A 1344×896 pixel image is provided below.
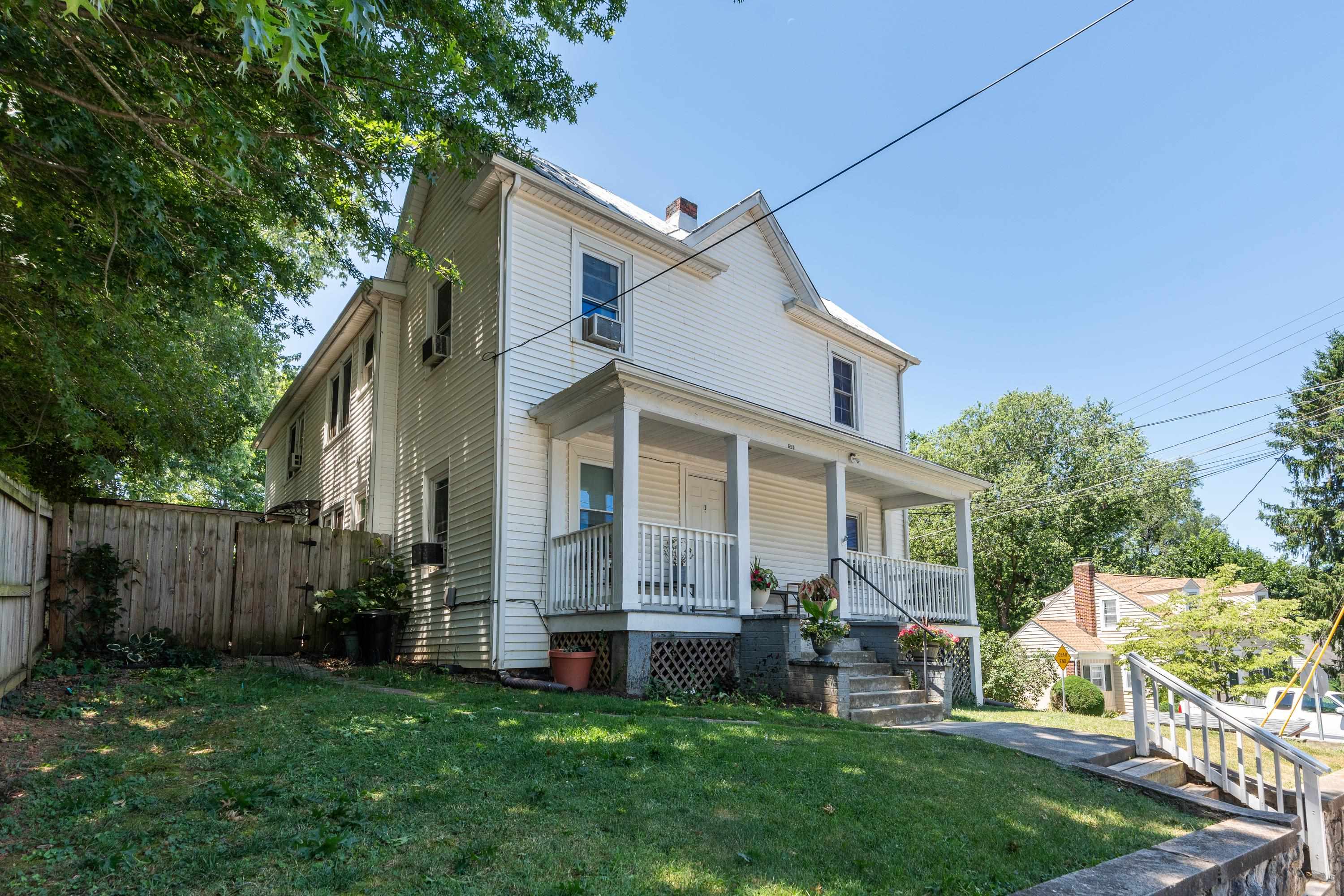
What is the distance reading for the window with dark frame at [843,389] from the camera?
15797 millimetres

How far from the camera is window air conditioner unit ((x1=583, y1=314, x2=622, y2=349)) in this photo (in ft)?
38.0

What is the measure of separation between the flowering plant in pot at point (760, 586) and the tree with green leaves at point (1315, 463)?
26003 mm

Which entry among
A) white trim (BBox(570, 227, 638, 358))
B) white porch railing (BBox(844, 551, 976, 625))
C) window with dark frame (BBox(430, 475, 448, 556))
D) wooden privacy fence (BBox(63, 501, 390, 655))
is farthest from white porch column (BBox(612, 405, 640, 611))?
wooden privacy fence (BBox(63, 501, 390, 655))

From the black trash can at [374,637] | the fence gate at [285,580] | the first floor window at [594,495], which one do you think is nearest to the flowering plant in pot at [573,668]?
the first floor window at [594,495]

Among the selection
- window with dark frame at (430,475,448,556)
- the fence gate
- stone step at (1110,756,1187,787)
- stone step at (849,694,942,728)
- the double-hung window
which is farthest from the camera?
the double-hung window

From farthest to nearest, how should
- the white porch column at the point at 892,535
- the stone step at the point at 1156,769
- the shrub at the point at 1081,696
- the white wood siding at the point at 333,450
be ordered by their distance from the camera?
the shrub at the point at 1081,696, the white porch column at the point at 892,535, the white wood siding at the point at 333,450, the stone step at the point at 1156,769

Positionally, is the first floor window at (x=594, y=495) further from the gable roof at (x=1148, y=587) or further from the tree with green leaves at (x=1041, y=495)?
the tree with green leaves at (x=1041, y=495)

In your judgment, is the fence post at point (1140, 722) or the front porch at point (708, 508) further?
Result: the front porch at point (708, 508)

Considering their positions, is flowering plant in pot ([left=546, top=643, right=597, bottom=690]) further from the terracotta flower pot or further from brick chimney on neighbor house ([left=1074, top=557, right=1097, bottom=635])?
brick chimney on neighbor house ([left=1074, top=557, right=1097, bottom=635])

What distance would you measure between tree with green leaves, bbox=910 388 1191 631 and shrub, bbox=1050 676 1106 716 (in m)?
11.1

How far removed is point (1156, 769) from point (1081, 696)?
16778mm

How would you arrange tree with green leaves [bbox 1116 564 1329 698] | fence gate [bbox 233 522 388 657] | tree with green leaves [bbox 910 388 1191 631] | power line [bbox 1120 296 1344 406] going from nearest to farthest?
fence gate [bbox 233 522 388 657]
tree with green leaves [bbox 1116 564 1329 698]
power line [bbox 1120 296 1344 406]
tree with green leaves [bbox 910 388 1191 631]

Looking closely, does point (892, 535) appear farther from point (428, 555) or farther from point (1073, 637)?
point (1073, 637)

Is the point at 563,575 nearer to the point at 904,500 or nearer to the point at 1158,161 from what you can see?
the point at 904,500
